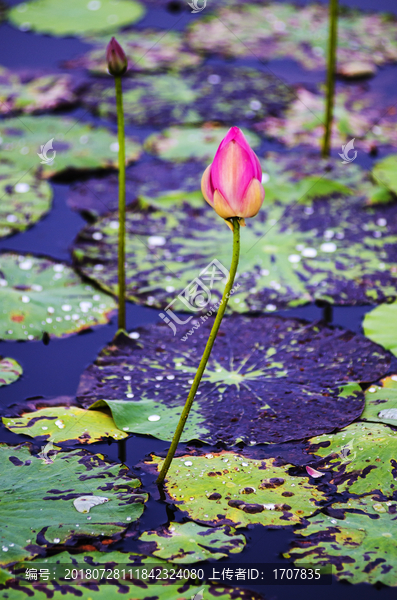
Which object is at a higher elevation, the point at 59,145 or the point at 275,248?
the point at 59,145

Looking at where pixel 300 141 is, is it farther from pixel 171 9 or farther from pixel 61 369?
pixel 171 9

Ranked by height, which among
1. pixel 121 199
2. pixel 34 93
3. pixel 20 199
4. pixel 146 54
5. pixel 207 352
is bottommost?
pixel 20 199

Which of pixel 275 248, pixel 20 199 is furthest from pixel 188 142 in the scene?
pixel 275 248

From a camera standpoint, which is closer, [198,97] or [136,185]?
[136,185]

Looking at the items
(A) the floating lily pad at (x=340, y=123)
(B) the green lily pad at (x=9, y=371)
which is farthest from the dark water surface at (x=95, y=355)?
(A) the floating lily pad at (x=340, y=123)

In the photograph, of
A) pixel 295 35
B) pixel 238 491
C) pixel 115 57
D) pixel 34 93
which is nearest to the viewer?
pixel 238 491

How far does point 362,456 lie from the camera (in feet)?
4.83

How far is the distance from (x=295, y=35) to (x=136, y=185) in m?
2.29

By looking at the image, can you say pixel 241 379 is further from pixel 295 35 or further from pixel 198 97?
pixel 295 35

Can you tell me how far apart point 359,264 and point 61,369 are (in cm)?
123

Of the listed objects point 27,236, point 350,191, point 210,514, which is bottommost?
point 210,514

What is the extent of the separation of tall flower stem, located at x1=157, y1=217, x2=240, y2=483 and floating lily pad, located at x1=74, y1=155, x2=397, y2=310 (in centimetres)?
79

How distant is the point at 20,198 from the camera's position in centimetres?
272

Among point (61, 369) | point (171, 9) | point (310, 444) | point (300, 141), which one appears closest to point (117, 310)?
point (61, 369)
